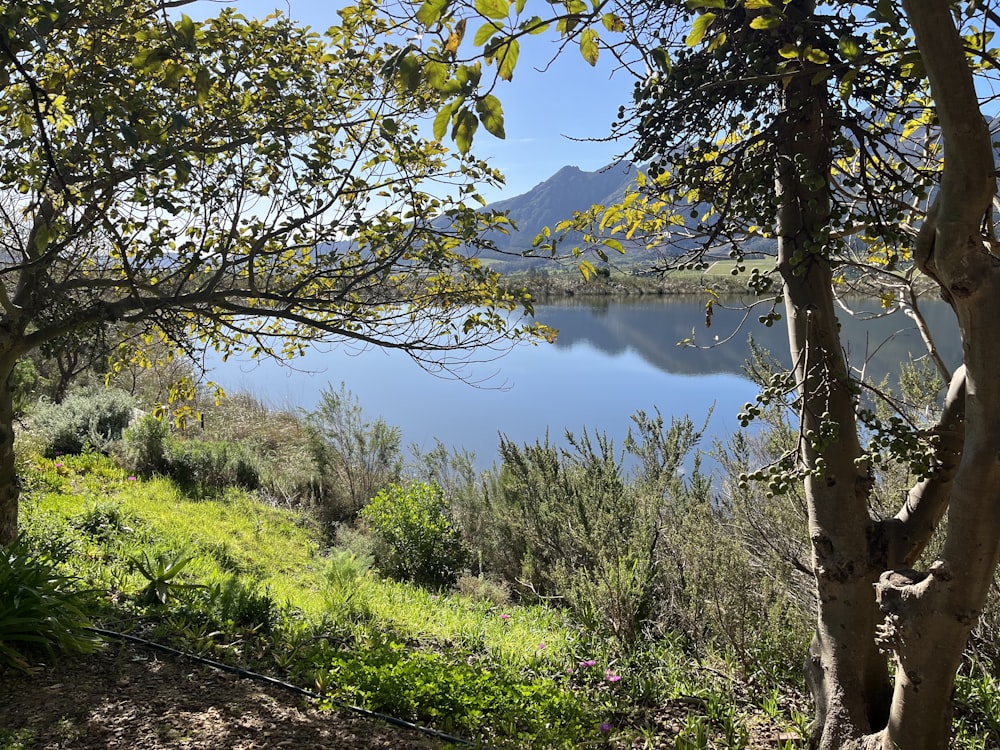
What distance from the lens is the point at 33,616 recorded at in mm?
2936

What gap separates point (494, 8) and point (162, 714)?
2.89 metres

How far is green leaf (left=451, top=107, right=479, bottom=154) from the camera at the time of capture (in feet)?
3.81

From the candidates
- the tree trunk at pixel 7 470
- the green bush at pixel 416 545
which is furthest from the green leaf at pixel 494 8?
the green bush at pixel 416 545

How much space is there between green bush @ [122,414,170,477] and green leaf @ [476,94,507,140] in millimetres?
7973

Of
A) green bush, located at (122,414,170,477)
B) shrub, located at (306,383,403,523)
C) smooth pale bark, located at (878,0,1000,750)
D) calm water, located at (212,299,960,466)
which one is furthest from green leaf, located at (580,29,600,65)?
shrub, located at (306,383,403,523)

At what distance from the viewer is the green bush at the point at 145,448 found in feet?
25.7

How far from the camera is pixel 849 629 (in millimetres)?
2258

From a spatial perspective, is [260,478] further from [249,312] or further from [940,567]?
[940,567]

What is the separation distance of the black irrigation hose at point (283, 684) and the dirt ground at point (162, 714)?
25 millimetres

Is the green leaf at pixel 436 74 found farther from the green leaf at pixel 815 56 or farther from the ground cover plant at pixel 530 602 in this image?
the ground cover plant at pixel 530 602

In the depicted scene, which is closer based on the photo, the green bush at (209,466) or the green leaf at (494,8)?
the green leaf at (494,8)

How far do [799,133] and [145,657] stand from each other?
11.8 ft

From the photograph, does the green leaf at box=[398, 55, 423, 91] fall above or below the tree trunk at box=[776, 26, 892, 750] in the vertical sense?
above

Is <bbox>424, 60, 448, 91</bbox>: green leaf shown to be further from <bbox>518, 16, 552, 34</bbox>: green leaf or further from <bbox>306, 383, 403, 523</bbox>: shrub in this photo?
<bbox>306, 383, 403, 523</bbox>: shrub
